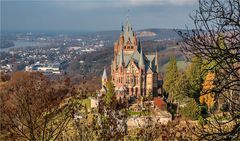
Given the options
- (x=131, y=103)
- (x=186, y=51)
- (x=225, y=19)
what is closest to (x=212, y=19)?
(x=225, y=19)

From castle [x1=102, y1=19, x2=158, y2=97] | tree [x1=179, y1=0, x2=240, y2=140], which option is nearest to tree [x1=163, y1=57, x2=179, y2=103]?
castle [x1=102, y1=19, x2=158, y2=97]

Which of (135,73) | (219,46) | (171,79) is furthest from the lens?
(135,73)

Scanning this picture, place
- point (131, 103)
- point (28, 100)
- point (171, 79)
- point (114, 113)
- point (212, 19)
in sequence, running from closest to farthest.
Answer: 1. point (212, 19)
2. point (28, 100)
3. point (114, 113)
4. point (131, 103)
5. point (171, 79)

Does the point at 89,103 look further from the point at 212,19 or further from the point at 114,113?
the point at 212,19

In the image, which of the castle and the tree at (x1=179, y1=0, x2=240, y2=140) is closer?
the tree at (x1=179, y1=0, x2=240, y2=140)

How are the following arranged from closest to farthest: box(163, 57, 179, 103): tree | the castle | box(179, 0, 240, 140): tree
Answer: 1. box(179, 0, 240, 140): tree
2. box(163, 57, 179, 103): tree
3. the castle

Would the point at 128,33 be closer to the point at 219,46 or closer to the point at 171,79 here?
the point at 171,79

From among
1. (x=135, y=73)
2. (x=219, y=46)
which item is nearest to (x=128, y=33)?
(x=135, y=73)

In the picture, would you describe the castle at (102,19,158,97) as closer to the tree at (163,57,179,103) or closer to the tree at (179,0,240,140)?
the tree at (163,57,179,103)

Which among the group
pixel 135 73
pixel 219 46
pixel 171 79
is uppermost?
pixel 219 46

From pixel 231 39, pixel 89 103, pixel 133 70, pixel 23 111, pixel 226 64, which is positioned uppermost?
pixel 231 39

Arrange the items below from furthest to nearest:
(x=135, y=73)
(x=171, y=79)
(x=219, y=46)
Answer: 1. (x=135, y=73)
2. (x=171, y=79)
3. (x=219, y=46)
